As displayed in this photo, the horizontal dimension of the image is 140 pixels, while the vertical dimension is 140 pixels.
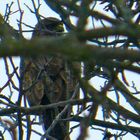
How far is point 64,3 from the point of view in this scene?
11.2 feet

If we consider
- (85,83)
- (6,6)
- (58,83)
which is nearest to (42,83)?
(58,83)

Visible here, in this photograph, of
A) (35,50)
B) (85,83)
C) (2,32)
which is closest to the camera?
(35,50)

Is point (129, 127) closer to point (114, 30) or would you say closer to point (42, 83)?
point (42, 83)

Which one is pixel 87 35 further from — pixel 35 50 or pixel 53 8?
pixel 53 8

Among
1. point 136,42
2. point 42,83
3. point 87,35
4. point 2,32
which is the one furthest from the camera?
point 42,83

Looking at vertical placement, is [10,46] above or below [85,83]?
above

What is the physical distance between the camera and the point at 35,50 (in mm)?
1683

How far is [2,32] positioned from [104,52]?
54 centimetres

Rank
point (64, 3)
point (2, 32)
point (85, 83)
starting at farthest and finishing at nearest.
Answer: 1. point (64, 3)
2. point (85, 83)
3. point (2, 32)

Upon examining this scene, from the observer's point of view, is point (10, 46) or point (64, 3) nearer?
point (10, 46)

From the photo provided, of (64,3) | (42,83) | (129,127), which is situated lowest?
(129,127)

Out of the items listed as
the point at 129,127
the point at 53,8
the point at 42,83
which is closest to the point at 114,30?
the point at 53,8

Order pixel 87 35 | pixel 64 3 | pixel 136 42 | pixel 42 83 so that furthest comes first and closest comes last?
pixel 42 83 → pixel 136 42 → pixel 64 3 → pixel 87 35

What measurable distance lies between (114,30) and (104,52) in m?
0.16
